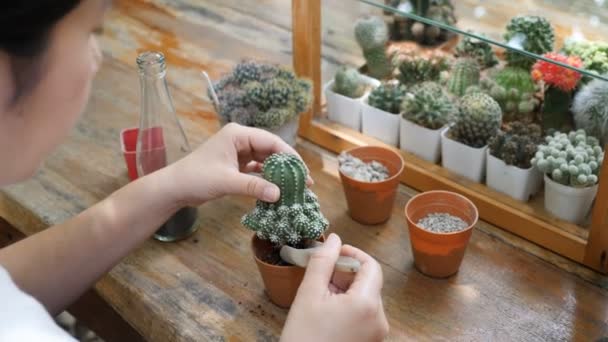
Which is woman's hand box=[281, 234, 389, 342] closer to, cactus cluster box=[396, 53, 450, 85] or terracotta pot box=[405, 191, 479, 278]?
terracotta pot box=[405, 191, 479, 278]

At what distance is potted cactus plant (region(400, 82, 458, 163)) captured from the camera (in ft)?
3.84

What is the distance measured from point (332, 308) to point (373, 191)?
32 centimetres

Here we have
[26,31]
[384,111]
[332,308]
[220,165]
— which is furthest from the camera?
[384,111]

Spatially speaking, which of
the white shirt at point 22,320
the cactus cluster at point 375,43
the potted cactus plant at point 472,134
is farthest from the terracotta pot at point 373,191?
the white shirt at point 22,320

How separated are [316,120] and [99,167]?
40cm

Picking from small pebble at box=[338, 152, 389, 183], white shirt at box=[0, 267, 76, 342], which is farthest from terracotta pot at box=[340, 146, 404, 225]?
white shirt at box=[0, 267, 76, 342]

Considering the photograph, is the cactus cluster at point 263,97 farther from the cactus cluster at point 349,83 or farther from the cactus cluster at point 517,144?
the cactus cluster at point 517,144

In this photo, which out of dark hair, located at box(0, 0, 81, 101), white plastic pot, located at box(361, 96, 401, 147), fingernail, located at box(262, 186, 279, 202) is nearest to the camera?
dark hair, located at box(0, 0, 81, 101)

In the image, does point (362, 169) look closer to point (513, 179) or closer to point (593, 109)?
point (513, 179)

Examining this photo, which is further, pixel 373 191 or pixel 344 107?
pixel 344 107

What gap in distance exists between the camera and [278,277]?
928 mm

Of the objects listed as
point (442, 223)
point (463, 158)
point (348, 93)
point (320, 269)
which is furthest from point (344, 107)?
point (320, 269)

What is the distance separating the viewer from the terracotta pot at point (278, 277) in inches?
36.1

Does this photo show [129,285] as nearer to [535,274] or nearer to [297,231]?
[297,231]
